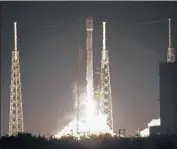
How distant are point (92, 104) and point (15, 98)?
4.57 meters

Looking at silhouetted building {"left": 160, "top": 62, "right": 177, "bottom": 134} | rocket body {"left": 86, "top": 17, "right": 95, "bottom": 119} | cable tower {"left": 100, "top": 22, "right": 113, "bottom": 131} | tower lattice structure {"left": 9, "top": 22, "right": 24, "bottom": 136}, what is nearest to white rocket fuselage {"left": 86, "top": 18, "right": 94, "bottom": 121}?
rocket body {"left": 86, "top": 17, "right": 95, "bottom": 119}

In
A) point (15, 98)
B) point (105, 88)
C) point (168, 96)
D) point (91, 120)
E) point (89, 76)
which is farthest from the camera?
point (89, 76)

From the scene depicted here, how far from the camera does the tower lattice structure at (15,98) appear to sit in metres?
11.9

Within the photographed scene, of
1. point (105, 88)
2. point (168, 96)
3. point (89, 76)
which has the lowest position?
point (168, 96)

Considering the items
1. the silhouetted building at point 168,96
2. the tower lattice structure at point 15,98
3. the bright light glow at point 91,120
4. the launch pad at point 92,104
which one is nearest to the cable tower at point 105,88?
the launch pad at point 92,104

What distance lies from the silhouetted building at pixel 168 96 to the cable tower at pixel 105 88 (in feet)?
5.04

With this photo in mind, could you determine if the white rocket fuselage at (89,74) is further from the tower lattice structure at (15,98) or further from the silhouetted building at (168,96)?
the tower lattice structure at (15,98)

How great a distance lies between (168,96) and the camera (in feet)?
45.1

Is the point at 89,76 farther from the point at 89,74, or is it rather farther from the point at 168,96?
the point at 168,96

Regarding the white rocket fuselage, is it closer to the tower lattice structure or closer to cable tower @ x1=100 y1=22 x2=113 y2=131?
cable tower @ x1=100 y1=22 x2=113 y2=131

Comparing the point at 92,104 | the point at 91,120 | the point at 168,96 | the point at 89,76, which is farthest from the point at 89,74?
the point at 168,96

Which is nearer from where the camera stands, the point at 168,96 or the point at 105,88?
the point at 168,96

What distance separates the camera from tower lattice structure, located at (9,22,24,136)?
1192 centimetres

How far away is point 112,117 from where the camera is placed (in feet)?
48.9
